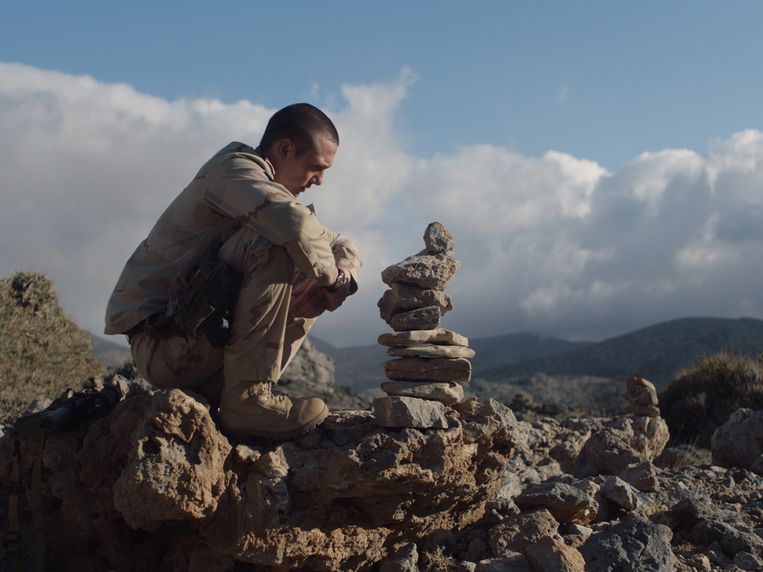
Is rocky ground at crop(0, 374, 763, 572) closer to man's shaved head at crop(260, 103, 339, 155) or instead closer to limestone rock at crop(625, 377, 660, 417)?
man's shaved head at crop(260, 103, 339, 155)

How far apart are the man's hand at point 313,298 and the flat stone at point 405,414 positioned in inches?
24.8

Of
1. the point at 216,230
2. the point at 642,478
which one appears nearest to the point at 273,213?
the point at 216,230

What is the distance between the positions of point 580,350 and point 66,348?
136 feet

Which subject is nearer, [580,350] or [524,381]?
[524,381]

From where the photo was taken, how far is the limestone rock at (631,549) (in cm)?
480

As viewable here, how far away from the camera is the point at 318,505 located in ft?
15.7

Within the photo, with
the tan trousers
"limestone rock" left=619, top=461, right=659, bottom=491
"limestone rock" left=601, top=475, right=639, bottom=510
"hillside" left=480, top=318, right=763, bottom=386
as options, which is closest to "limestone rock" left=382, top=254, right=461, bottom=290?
the tan trousers

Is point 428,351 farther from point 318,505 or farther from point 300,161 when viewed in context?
point 300,161

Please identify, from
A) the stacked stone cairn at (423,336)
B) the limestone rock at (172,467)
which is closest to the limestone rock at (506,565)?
the stacked stone cairn at (423,336)

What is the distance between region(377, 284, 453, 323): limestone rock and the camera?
6473 millimetres

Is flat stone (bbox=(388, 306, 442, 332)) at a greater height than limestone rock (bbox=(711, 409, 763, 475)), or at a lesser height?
greater

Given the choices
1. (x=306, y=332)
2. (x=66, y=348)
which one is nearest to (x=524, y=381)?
(x=66, y=348)

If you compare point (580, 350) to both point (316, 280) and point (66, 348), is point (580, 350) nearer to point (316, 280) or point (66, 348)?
A: point (66, 348)

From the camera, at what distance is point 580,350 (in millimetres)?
51906
